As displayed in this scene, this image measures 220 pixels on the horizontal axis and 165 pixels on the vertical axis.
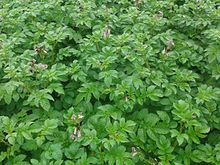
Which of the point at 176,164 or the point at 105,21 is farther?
the point at 105,21

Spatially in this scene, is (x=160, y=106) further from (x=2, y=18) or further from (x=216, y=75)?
(x=2, y=18)

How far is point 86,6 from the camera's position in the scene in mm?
2969

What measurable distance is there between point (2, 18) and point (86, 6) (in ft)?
2.13

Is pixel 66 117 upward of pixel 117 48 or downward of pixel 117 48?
downward

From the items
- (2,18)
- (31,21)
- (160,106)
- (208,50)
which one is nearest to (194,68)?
(208,50)

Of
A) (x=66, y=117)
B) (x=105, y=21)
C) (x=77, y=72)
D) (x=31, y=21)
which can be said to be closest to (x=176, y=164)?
(x=66, y=117)

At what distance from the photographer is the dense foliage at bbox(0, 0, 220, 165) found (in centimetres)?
215

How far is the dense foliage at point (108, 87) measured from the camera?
2.15 metres

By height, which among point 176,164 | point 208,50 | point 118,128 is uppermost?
point 208,50

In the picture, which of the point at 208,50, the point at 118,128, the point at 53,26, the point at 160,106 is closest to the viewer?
the point at 118,128

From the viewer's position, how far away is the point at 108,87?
2.35 m

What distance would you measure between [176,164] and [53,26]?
140 centimetres

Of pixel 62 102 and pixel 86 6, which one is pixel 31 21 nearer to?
pixel 86 6

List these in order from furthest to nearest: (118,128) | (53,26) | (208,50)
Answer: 1. (53,26)
2. (208,50)
3. (118,128)
